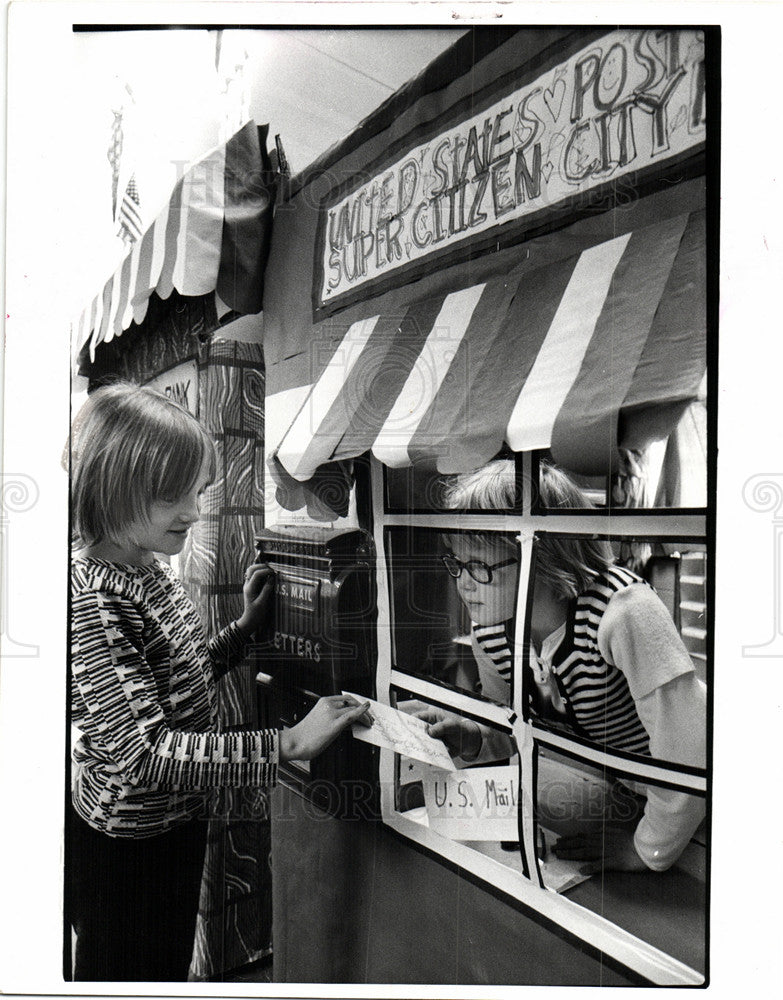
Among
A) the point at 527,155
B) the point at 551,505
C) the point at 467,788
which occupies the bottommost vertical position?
the point at 467,788

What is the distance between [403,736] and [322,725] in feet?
0.50

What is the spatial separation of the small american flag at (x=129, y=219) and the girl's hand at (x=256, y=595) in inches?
26.0

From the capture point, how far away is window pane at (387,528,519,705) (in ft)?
4.65

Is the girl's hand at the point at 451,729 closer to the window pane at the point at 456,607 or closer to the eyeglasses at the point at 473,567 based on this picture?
the window pane at the point at 456,607

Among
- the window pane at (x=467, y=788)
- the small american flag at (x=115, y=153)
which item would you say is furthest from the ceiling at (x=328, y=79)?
the window pane at (x=467, y=788)

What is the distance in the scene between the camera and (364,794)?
1.46 metres

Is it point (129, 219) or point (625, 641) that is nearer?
point (625, 641)

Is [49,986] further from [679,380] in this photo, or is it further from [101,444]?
[679,380]

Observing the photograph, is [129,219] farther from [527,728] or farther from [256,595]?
[527,728]

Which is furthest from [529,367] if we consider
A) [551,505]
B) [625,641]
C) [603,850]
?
[603,850]

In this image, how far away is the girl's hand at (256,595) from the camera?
1.45 m

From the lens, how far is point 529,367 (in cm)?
137

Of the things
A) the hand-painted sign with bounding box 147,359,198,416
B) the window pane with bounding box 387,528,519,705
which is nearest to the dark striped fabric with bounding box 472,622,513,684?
the window pane with bounding box 387,528,519,705
